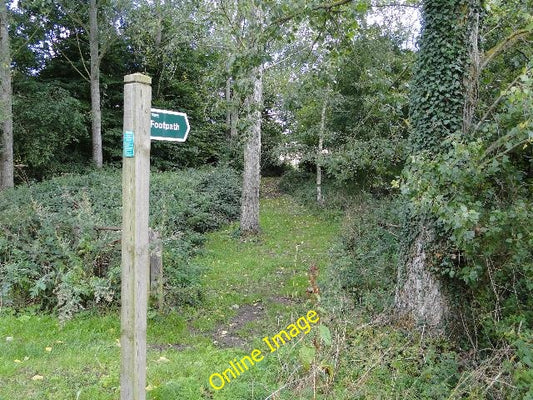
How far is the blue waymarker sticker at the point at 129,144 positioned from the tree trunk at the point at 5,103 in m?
11.2

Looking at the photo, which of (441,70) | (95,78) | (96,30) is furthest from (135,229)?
(96,30)

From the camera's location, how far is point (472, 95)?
5.10 metres

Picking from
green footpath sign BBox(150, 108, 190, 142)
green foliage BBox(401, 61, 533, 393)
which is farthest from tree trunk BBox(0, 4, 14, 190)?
green foliage BBox(401, 61, 533, 393)

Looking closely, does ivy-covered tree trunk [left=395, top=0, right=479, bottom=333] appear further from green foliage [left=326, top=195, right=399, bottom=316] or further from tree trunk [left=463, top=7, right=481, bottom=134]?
green foliage [left=326, top=195, right=399, bottom=316]

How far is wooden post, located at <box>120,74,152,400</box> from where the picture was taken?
105 inches

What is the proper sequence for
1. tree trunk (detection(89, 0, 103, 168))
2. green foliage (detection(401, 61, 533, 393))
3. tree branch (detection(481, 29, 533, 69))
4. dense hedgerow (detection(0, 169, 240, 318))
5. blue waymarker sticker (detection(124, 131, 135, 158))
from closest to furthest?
blue waymarker sticker (detection(124, 131, 135, 158)), green foliage (detection(401, 61, 533, 393)), tree branch (detection(481, 29, 533, 69)), dense hedgerow (detection(0, 169, 240, 318)), tree trunk (detection(89, 0, 103, 168))

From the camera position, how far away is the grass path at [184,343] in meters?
3.72

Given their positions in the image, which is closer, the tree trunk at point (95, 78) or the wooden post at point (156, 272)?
the wooden post at point (156, 272)

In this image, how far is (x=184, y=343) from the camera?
5.22m

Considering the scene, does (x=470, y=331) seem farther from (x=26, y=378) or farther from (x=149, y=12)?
(x=149, y=12)

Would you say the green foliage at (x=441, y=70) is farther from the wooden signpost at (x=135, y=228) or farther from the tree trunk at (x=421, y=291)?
the wooden signpost at (x=135, y=228)

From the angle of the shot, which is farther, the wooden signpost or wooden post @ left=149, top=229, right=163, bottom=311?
wooden post @ left=149, top=229, right=163, bottom=311

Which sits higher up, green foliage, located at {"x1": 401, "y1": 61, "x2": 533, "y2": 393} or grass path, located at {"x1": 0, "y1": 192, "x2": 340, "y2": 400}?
green foliage, located at {"x1": 401, "y1": 61, "x2": 533, "y2": 393}

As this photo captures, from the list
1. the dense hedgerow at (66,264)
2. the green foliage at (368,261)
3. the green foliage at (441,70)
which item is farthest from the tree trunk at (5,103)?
the green foliage at (441,70)
